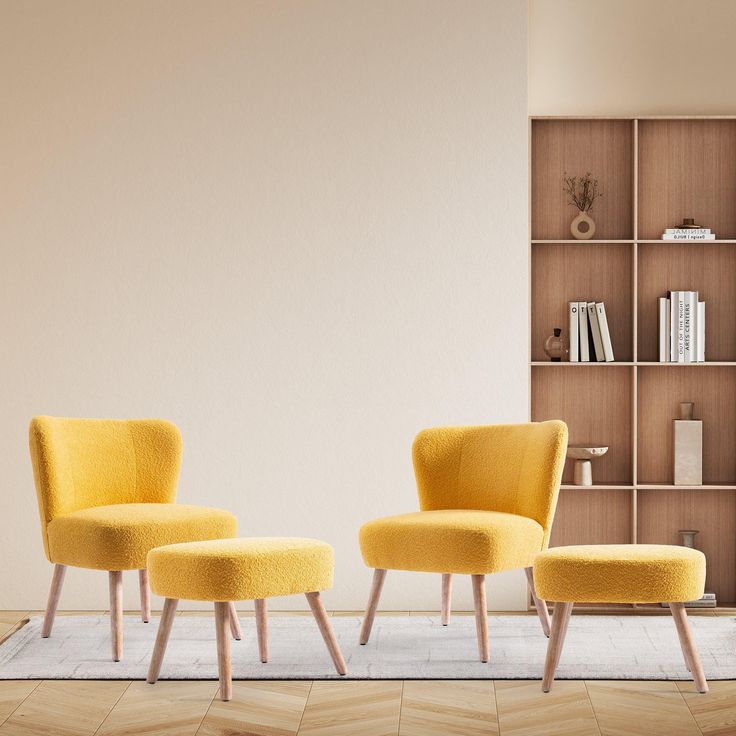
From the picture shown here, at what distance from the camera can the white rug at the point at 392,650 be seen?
3.31 meters

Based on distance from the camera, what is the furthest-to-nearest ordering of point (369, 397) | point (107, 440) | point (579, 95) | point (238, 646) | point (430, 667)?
point (579, 95) < point (369, 397) < point (107, 440) < point (238, 646) < point (430, 667)

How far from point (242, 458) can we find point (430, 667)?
4.60 feet

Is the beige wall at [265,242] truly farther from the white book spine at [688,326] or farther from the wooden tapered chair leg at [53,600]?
the white book spine at [688,326]

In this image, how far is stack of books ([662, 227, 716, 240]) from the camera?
445 cm

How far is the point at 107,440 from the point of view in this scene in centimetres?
408

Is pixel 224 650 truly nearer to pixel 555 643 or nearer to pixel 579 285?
pixel 555 643

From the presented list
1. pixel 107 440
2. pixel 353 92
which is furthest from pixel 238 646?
pixel 353 92

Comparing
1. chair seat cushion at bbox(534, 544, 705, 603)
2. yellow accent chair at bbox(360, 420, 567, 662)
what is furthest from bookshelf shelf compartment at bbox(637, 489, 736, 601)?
chair seat cushion at bbox(534, 544, 705, 603)

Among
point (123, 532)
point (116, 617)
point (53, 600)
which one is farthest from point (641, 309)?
point (53, 600)

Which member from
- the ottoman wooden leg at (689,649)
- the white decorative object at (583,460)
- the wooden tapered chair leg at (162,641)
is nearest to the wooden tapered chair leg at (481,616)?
the ottoman wooden leg at (689,649)

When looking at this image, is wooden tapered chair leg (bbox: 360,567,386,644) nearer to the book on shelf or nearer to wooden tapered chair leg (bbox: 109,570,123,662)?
wooden tapered chair leg (bbox: 109,570,123,662)

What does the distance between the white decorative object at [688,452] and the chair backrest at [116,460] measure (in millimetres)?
2042

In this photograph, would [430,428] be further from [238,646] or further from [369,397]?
[238,646]

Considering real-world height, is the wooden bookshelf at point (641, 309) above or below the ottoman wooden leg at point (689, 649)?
above
